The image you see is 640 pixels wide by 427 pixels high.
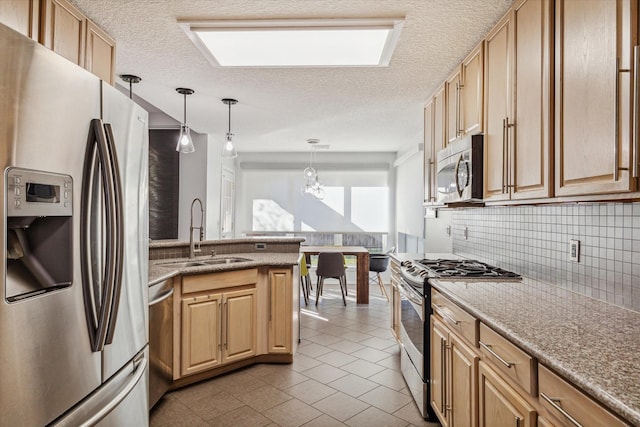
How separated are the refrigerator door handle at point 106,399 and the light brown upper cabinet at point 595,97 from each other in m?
1.88

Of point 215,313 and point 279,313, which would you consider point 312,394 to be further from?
point 215,313

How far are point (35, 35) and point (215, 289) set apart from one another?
1914mm

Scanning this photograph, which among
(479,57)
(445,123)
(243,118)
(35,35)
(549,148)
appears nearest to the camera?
(549,148)

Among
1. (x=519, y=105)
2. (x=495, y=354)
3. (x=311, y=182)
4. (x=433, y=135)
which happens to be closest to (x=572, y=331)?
(x=495, y=354)

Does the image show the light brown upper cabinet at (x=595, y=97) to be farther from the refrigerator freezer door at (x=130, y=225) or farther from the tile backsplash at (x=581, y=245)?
the refrigerator freezer door at (x=130, y=225)

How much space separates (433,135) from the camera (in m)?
3.64

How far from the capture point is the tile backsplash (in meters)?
1.68

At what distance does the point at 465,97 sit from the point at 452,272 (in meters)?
1.22

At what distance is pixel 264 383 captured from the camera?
10.00 feet

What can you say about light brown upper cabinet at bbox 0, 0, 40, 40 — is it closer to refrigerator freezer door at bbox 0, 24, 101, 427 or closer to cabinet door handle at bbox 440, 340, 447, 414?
refrigerator freezer door at bbox 0, 24, 101, 427

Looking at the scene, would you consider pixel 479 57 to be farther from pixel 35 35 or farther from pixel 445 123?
pixel 35 35

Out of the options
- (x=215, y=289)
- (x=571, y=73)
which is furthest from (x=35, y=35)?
(x=571, y=73)

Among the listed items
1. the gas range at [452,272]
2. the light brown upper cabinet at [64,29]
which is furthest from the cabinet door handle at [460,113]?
the light brown upper cabinet at [64,29]

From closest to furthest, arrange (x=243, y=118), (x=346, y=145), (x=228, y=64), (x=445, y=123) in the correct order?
(x=228, y=64), (x=445, y=123), (x=243, y=118), (x=346, y=145)
